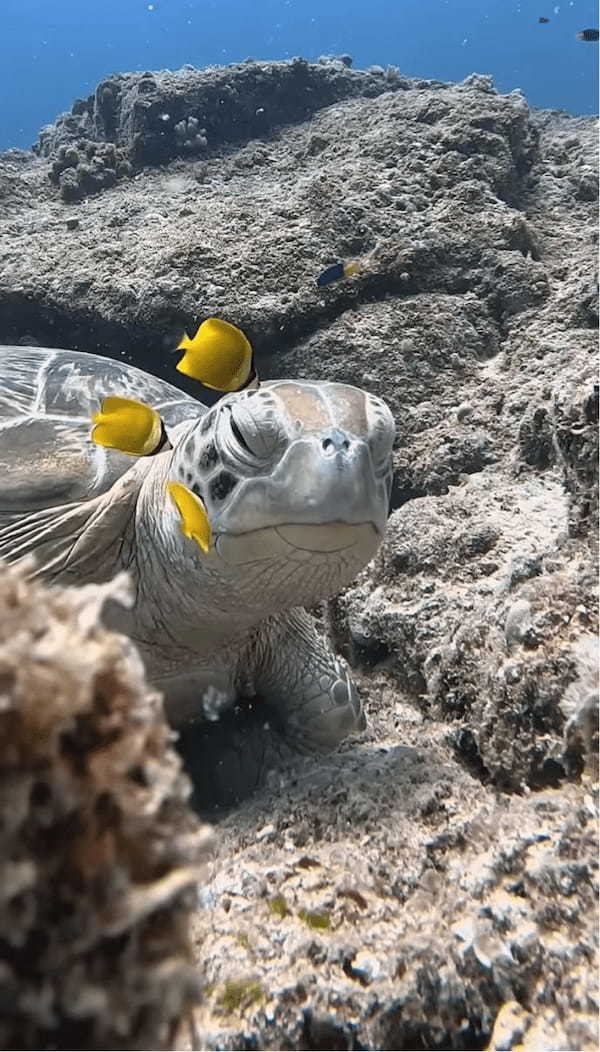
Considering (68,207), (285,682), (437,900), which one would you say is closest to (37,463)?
(285,682)

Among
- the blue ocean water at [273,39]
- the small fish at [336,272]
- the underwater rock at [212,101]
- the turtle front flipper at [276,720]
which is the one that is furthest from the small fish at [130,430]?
the blue ocean water at [273,39]

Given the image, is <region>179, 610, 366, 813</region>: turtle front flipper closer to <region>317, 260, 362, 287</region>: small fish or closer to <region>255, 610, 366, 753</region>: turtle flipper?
<region>255, 610, 366, 753</region>: turtle flipper

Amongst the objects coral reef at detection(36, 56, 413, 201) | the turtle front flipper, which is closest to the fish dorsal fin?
the turtle front flipper

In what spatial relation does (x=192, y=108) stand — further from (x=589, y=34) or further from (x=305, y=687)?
(x=305, y=687)

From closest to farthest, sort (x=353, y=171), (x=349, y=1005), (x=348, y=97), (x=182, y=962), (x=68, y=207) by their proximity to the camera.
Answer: (x=182, y=962), (x=349, y=1005), (x=353, y=171), (x=68, y=207), (x=348, y=97)

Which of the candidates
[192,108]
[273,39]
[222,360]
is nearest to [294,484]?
[222,360]

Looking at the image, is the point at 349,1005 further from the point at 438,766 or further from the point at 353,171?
the point at 353,171
